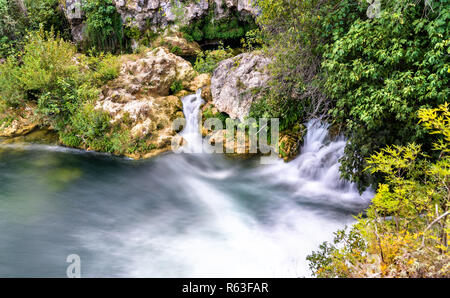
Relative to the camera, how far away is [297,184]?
307 inches

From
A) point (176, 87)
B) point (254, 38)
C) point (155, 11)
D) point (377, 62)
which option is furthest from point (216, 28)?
point (377, 62)

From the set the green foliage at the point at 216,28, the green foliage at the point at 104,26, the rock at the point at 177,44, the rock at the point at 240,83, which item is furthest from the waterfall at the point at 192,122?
the green foliage at the point at 104,26

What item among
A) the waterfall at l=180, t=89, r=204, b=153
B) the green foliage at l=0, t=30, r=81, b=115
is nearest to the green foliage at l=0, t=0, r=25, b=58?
the green foliage at l=0, t=30, r=81, b=115

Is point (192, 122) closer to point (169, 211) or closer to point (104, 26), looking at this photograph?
point (169, 211)

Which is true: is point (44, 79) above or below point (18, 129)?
above

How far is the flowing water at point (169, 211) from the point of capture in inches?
206

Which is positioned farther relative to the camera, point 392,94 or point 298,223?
point 298,223

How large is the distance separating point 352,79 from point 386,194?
2503 mm

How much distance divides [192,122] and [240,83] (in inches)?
84.8

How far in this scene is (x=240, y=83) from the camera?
959cm

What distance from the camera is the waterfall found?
31.9 feet

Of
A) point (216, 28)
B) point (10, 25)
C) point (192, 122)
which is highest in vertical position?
point (216, 28)

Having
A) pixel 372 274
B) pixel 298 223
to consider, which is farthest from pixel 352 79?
pixel 372 274
